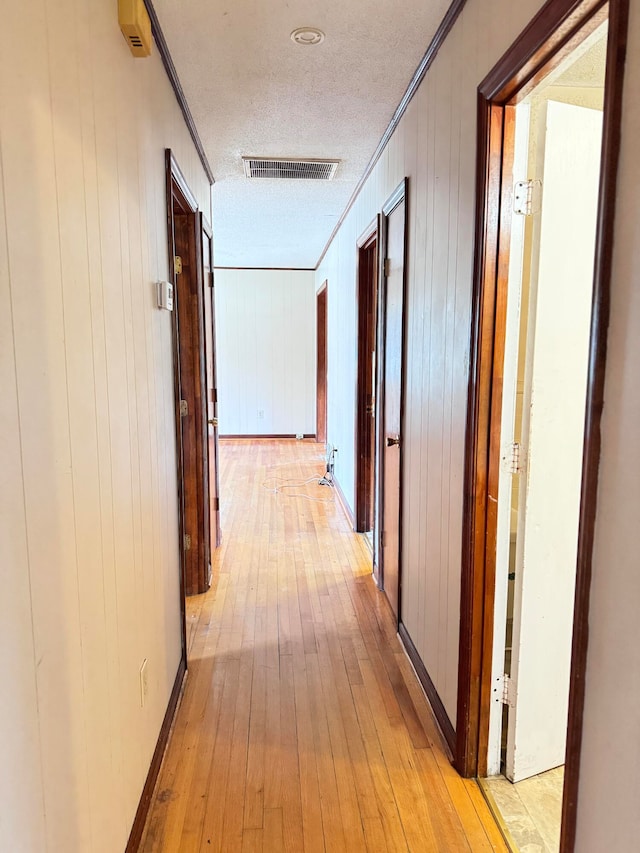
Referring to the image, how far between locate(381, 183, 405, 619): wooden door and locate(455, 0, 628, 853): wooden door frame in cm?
94

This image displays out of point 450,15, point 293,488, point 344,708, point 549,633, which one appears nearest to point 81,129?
point 450,15

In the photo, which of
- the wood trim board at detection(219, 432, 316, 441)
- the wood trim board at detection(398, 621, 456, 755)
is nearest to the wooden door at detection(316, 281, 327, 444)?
the wood trim board at detection(219, 432, 316, 441)

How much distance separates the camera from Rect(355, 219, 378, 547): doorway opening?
403cm

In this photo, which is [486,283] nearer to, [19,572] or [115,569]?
[115,569]

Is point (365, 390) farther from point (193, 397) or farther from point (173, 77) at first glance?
point (173, 77)

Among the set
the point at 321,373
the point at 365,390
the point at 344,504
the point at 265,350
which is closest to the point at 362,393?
the point at 365,390

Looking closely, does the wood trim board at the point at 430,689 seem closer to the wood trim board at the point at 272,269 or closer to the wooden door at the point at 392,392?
the wooden door at the point at 392,392

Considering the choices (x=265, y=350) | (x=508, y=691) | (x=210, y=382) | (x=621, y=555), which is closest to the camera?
(x=621, y=555)

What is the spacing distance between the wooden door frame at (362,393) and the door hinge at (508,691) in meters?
2.18

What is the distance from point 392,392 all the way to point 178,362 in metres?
1.17

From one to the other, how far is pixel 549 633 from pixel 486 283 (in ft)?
3.64

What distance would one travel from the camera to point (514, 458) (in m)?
1.76

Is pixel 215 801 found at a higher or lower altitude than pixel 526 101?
lower

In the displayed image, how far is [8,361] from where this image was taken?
88 cm
